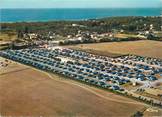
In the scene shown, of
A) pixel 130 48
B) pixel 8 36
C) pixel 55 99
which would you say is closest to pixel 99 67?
pixel 55 99

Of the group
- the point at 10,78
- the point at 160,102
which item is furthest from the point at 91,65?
the point at 160,102

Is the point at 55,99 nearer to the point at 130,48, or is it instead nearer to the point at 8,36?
the point at 130,48

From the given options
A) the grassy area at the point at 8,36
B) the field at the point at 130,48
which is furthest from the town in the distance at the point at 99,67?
the grassy area at the point at 8,36

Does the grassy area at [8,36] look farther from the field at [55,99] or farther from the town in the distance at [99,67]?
the field at [55,99]

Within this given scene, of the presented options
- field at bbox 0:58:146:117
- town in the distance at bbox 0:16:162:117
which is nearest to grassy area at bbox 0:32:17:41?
town in the distance at bbox 0:16:162:117

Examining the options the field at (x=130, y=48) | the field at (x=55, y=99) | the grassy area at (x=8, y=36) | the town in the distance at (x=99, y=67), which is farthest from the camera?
the grassy area at (x=8, y=36)

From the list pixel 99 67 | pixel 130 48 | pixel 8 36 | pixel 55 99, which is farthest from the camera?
pixel 8 36

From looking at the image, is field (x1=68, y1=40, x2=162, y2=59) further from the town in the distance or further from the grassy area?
the grassy area
